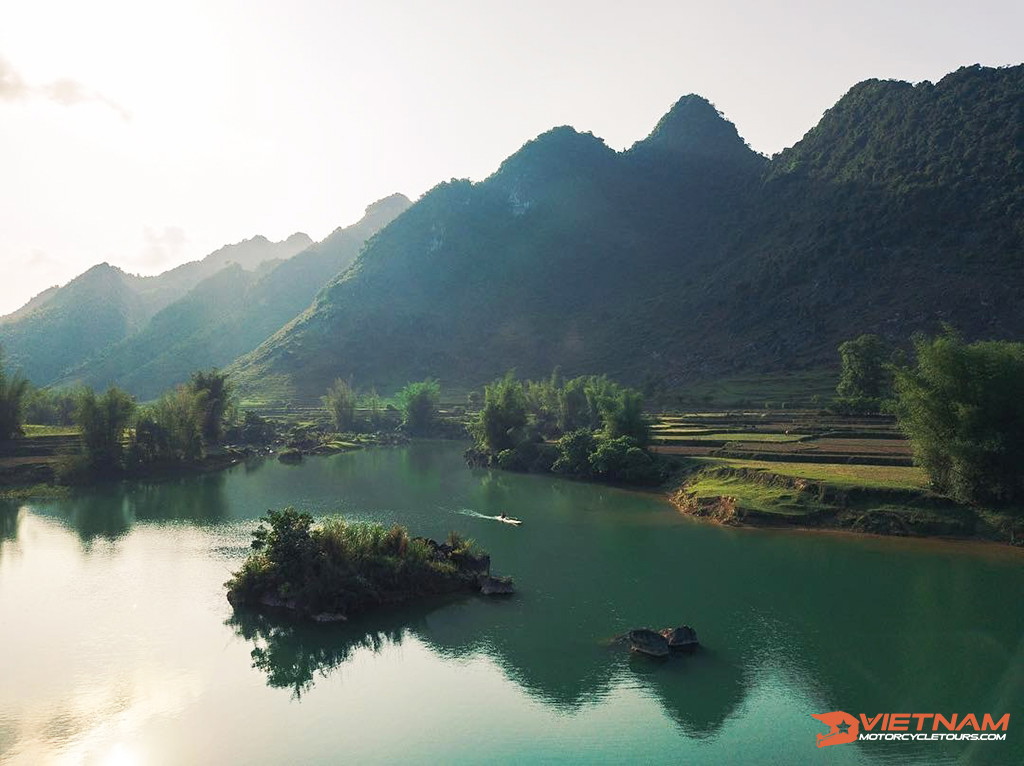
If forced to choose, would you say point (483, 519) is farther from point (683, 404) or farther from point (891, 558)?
point (683, 404)

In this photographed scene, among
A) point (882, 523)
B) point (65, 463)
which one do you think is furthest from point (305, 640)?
point (65, 463)

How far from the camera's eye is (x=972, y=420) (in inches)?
1893

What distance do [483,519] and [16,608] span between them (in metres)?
32.8

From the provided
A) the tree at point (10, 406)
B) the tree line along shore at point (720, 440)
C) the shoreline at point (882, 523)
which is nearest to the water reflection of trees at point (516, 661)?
the shoreline at point (882, 523)

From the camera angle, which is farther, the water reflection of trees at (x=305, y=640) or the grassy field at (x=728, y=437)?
the grassy field at (x=728, y=437)

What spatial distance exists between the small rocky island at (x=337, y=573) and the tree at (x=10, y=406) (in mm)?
66707

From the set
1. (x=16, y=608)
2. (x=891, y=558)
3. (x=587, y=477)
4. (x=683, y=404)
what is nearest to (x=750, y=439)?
(x=587, y=477)

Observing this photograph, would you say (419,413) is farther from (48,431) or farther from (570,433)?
(48,431)

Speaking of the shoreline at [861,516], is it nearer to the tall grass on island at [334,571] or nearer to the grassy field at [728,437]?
the grassy field at [728,437]

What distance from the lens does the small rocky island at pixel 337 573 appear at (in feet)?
121

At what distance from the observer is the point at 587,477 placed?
80.6 m

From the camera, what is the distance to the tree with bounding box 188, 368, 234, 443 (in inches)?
4263

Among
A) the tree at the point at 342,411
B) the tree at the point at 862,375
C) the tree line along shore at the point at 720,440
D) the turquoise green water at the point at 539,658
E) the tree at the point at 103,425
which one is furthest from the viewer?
the tree at the point at 342,411

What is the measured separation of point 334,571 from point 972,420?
141 ft
